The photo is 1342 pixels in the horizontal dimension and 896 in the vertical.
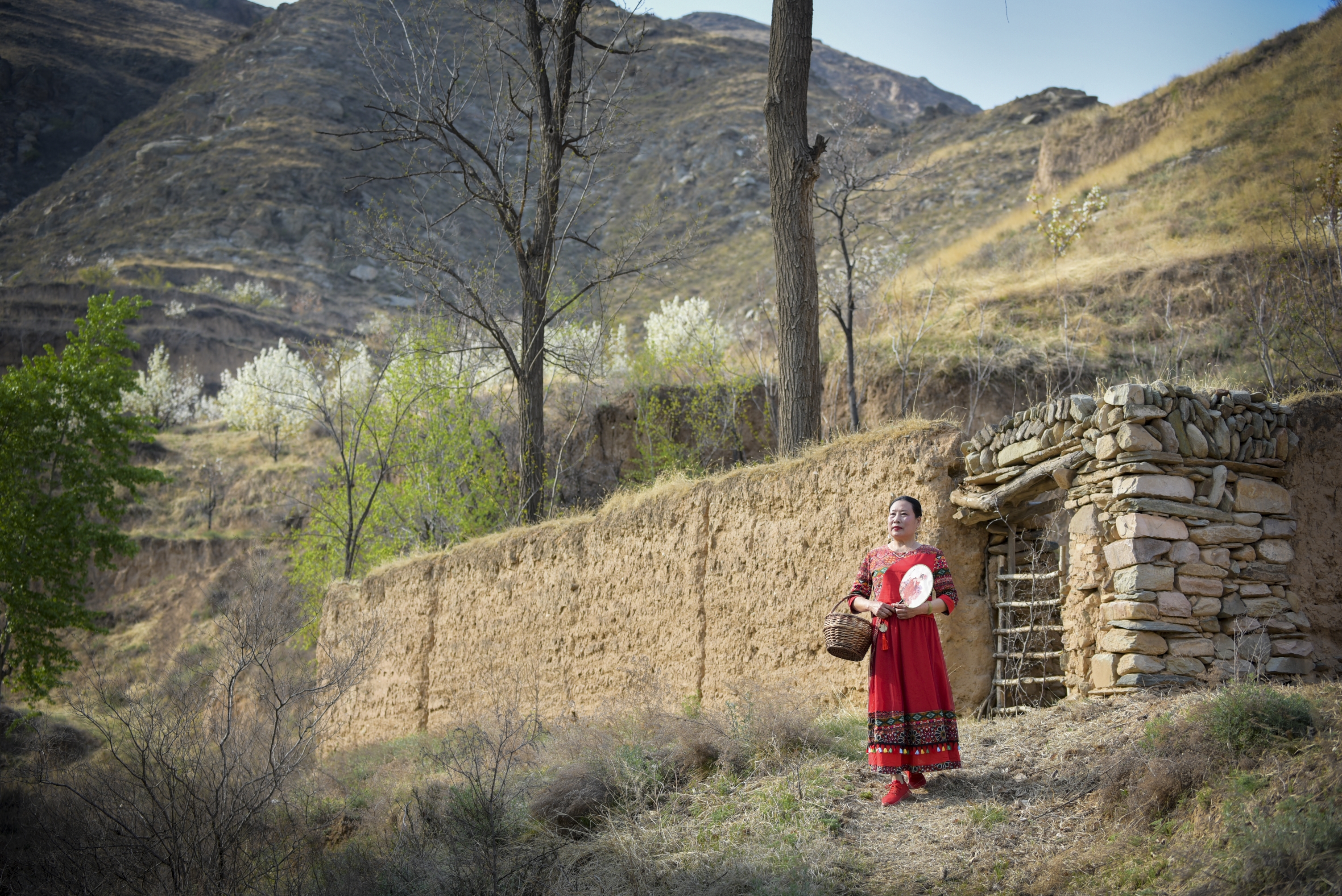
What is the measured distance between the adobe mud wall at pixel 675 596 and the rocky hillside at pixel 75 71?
72.4 meters

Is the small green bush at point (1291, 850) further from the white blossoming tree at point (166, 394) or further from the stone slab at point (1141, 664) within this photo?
the white blossoming tree at point (166, 394)

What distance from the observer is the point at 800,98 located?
38.9 ft

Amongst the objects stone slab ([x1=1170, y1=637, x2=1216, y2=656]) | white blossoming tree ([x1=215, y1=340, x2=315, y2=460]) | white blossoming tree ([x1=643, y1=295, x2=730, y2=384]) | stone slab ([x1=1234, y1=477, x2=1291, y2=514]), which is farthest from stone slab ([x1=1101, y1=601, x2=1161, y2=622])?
white blossoming tree ([x1=215, y1=340, x2=315, y2=460])

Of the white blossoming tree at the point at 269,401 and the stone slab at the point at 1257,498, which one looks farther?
the white blossoming tree at the point at 269,401

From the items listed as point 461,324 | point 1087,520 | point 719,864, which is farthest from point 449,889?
point 461,324

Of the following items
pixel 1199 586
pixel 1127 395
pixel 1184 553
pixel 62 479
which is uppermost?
pixel 62 479

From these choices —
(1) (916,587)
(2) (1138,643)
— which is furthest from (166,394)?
(2) (1138,643)

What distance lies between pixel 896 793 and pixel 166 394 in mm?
50857

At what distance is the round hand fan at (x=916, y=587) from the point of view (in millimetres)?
5867

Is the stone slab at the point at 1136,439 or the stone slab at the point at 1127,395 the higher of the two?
the stone slab at the point at 1127,395

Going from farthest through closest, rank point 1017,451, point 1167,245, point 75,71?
point 75,71 < point 1167,245 < point 1017,451

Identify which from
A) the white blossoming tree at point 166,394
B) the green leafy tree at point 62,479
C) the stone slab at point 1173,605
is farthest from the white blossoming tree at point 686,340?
the white blossoming tree at point 166,394

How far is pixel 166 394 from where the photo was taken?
48719 mm

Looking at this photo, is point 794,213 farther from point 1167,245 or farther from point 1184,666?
point 1167,245
